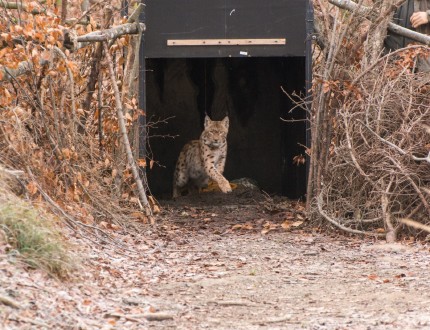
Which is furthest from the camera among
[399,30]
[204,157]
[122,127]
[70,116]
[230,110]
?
[230,110]

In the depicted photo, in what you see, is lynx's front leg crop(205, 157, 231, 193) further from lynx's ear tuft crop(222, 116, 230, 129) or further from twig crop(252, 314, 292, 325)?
twig crop(252, 314, 292, 325)

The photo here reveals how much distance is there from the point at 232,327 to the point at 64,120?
4.43 metres

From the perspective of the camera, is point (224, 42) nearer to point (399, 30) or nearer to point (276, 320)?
point (399, 30)

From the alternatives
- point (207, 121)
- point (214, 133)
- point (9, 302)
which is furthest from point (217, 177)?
point (9, 302)

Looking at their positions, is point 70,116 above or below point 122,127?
above

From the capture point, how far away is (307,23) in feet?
38.7

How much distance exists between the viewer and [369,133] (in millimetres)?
10383

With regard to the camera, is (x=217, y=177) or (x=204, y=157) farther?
(x=204, y=157)

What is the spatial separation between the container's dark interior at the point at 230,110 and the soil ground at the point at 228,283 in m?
4.12

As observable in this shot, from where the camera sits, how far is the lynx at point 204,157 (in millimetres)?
14164

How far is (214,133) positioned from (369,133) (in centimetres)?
416

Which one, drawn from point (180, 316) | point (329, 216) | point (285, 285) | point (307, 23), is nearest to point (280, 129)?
point (307, 23)

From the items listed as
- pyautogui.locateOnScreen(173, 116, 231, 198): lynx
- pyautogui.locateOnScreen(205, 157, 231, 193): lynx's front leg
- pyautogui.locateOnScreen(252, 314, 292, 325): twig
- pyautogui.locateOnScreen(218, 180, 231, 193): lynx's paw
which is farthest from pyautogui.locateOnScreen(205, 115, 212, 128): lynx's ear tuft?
pyautogui.locateOnScreen(252, 314, 292, 325): twig

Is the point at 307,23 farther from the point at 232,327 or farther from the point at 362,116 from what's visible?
the point at 232,327
